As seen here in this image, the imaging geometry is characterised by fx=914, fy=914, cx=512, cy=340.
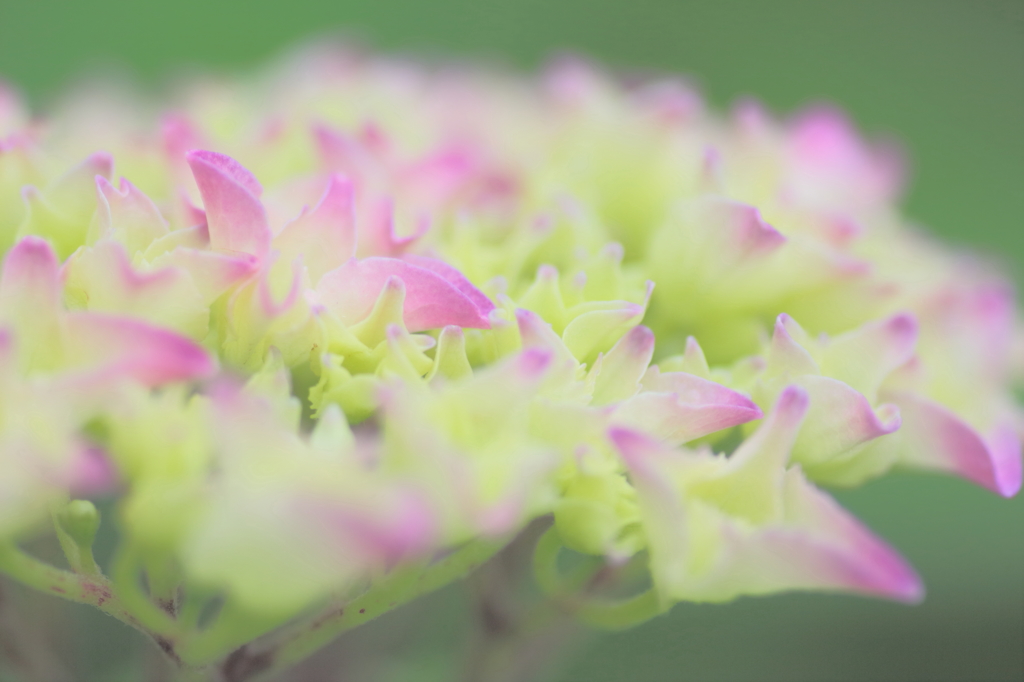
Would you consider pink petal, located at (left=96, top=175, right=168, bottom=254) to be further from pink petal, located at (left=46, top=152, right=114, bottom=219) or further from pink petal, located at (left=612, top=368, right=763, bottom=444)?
pink petal, located at (left=612, top=368, right=763, bottom=444)

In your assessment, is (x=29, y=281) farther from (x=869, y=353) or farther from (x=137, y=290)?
(x=869, y=353)

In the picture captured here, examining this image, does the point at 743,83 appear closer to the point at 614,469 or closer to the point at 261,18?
the point at 261,18

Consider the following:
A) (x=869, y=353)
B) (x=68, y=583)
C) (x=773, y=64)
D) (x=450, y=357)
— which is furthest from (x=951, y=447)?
(x=773, y=64)

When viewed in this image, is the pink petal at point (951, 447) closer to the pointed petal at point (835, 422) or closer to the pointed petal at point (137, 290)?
the pointed petal at point (835, 422)

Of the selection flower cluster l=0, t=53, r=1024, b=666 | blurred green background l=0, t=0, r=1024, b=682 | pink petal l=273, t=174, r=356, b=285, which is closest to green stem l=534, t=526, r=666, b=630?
flower cluster l=0, t=53, r=1024, b=666

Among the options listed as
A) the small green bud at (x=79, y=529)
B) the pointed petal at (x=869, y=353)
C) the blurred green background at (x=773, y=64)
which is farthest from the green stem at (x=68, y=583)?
the blurred green background at (x=773, y=64)

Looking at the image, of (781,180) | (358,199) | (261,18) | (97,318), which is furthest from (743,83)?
(97,318)
